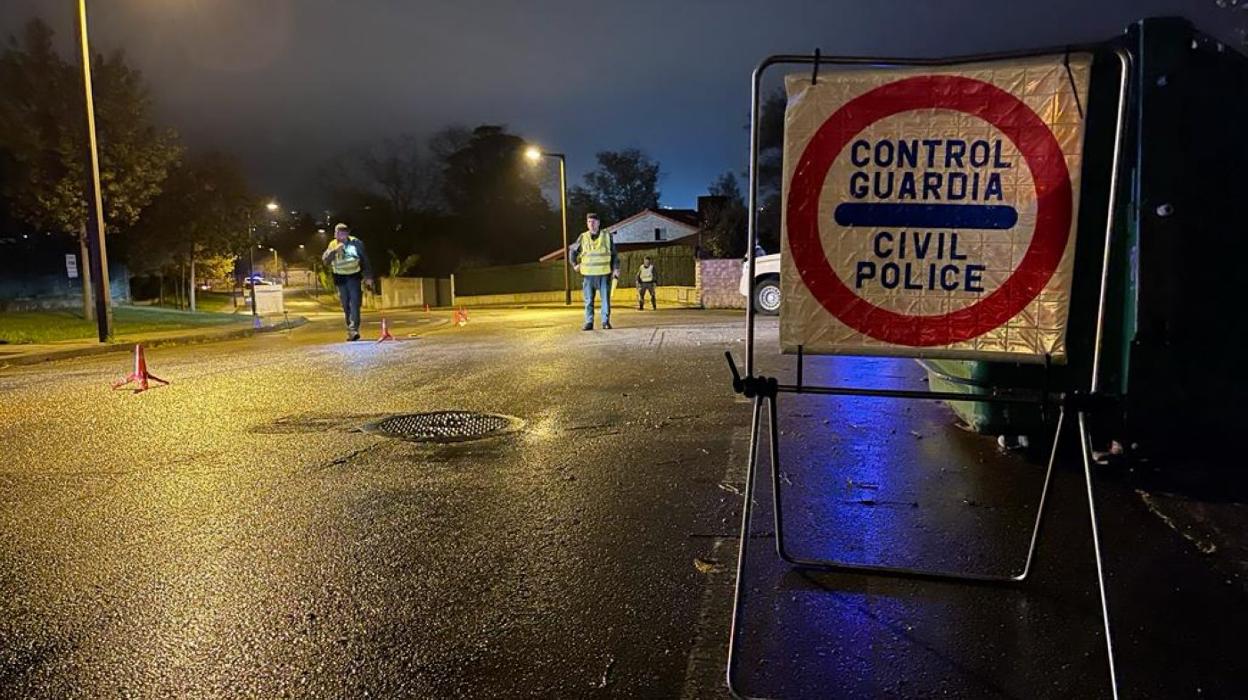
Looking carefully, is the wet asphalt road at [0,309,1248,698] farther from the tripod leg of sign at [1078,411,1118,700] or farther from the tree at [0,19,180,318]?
the tree at [0,19,180,318]

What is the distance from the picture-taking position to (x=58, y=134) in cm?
2253

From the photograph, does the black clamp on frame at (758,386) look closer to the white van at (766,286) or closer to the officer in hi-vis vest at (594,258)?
the officer in hi-vis vest at (594,258)

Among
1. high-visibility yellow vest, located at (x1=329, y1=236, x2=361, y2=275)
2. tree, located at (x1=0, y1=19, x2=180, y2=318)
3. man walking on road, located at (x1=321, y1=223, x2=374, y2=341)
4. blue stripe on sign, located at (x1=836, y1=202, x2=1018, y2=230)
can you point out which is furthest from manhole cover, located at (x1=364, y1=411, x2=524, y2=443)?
tree, located at (x1=0, y1=19, x2=180, y2=318)

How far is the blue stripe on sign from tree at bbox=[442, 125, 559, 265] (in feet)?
194

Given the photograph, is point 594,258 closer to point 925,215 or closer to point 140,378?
point 140,378

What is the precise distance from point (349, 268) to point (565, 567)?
10.7m

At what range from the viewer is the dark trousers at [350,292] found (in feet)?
44.4

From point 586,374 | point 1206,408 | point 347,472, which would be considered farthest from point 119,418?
point 1206,408

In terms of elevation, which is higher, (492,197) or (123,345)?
(492,197)

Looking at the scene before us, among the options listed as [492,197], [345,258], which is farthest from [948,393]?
[492,197]

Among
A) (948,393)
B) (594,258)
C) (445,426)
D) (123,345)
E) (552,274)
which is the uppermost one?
(594,258)

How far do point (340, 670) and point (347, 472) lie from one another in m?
2.64

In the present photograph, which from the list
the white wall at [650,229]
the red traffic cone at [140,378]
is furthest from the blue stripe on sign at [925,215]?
the white wall at [650,229]

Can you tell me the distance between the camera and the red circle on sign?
2.96m
